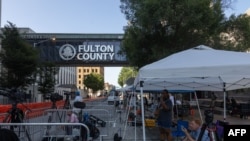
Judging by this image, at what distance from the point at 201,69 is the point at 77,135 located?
2.92 meters

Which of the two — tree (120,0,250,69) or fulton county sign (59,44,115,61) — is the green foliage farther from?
tree (120,0,250,69)

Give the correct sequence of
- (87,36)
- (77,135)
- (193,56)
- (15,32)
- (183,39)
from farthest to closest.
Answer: (87,36) < (15,32) < (183,39) < (193,56) < (77,135)

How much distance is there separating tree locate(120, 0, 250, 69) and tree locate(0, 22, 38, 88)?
50.2ft

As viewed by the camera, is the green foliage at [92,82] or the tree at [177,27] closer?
the tree at [177,27]

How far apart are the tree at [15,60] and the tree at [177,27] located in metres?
15.3

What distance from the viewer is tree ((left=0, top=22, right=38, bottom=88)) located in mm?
38219

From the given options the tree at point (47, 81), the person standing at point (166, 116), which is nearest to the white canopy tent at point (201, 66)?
the person standing at point (166, 116)

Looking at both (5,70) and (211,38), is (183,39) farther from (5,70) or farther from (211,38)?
(5,70)

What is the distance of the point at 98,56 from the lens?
71.9m

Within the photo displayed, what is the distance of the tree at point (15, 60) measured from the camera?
38219 millimetres

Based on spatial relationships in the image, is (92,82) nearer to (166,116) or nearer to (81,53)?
(81,53)

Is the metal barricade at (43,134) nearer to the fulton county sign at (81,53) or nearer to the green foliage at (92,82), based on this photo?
the fulton county sign at (81,53)

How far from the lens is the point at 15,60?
37812 mm

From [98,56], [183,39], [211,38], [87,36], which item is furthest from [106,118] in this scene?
[87,36]
